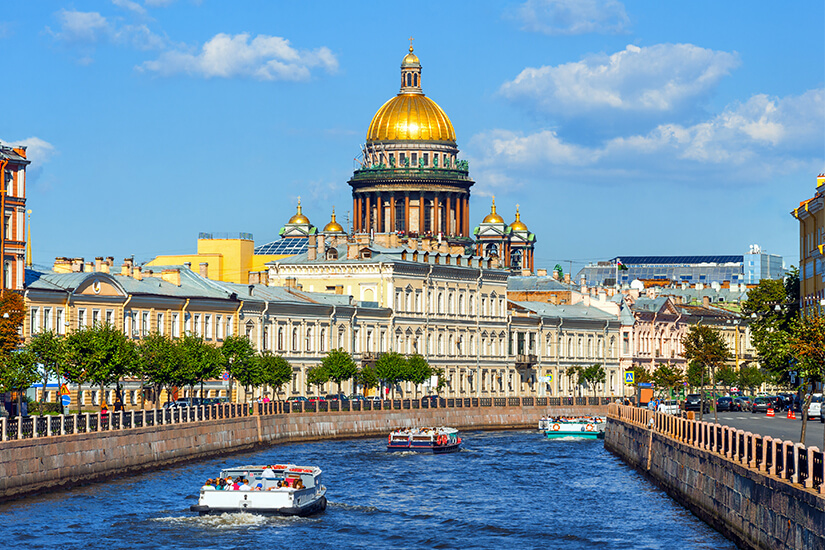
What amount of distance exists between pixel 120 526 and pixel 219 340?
52092 millimetres

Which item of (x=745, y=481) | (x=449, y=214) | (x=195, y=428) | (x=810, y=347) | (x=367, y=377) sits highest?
(x=449, y=214)

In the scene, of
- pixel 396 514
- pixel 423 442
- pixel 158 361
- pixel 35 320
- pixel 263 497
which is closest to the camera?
pixel 263 497

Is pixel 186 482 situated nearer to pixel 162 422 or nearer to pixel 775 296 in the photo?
pixel 162 422

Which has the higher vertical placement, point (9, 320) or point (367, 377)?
point (9, 320)

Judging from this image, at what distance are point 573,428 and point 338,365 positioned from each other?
15218 millimetres

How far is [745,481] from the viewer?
127 ft

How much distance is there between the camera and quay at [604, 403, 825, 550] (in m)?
32.2

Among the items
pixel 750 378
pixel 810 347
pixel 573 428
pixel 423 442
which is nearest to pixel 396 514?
pixel 810 347

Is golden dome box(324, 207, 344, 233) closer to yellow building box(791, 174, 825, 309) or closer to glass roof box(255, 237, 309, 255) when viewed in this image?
glass roof box(255, 237, 309, 255)

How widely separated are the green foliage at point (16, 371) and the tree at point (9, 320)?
28.6 inches

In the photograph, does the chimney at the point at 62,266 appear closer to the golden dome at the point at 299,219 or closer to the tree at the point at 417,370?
the tree at the point at 417,370

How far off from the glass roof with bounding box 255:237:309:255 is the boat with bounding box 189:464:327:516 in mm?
110902

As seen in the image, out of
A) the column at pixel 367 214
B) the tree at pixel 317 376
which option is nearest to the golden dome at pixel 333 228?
the column at pixel 367 214

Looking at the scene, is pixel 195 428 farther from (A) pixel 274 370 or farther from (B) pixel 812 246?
(B) pixel 812 246
